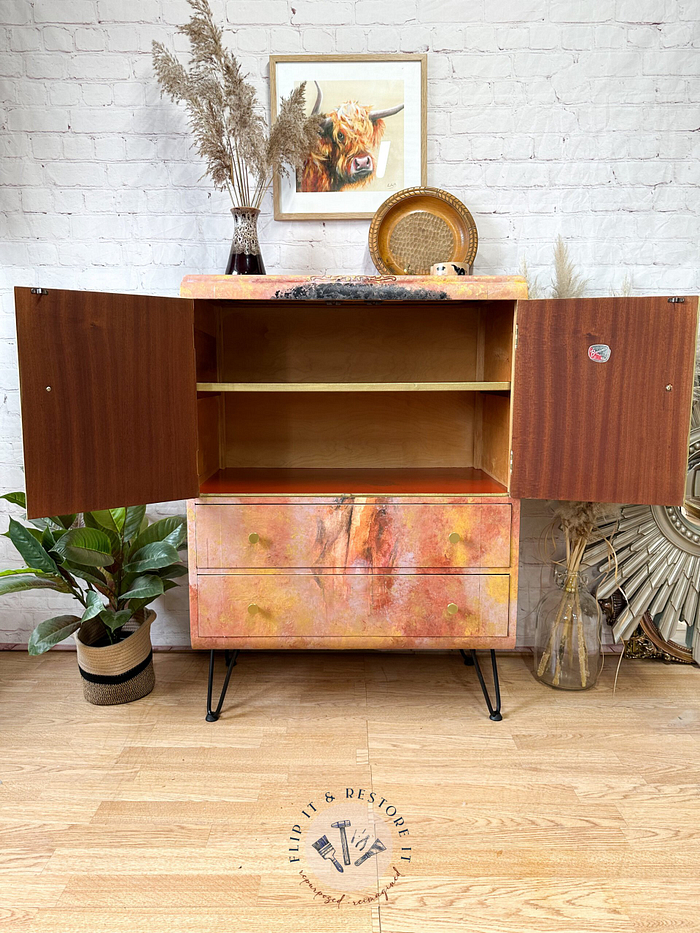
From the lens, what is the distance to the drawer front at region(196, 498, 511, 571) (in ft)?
5.55

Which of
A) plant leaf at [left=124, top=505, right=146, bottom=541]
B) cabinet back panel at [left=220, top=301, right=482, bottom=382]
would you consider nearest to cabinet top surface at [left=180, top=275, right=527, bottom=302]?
cabinet back panel at [left=220, top=301, right=482, bottom=382]

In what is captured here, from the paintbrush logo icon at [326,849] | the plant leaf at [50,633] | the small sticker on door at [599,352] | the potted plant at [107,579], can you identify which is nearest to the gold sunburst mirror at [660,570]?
the small sticker on door at [599,352]

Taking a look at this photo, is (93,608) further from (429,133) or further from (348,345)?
(429,133)

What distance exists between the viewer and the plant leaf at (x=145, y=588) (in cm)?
178

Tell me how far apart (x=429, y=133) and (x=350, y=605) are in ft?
5.12

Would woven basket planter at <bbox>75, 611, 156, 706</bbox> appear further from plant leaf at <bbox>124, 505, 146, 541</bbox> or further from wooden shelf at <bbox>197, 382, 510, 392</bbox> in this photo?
wooden shelf at <bbox>197, 382, 510, 392</bbox>

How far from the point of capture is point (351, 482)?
6.05ft

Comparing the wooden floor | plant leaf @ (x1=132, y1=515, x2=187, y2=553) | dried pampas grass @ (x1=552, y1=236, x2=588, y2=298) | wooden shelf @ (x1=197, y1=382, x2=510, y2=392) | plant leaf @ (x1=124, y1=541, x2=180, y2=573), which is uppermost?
dried pampas grass @ (x1=552, y1=236, x2=588, y2=298)

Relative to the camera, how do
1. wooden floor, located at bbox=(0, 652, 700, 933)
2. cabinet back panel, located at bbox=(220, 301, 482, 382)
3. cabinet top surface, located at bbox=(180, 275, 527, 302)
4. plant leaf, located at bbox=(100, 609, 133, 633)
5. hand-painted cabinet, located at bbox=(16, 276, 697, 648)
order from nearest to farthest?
wooden floor, located at bbox=(0, 652, 700, 933)
hand-painted cabinet, located at bbox=(16, 276, 697, 648)
cabinet top surface, located at bbox=(180, 275, 527, 302)
plant leaf, located at bbox=(100, 609, 133, 633)
cabinet back panel, located at bbox=(220, 301, 482, 382)

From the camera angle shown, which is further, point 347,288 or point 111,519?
point 111,519

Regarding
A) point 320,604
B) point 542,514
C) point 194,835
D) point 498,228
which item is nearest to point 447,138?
point 498,228

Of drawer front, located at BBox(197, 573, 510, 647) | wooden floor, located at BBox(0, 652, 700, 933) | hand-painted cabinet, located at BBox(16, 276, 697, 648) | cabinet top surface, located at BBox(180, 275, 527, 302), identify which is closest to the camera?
wooden floor, located at BBox(0, 652, 700, 933)

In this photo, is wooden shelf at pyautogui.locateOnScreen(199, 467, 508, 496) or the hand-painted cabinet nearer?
the hand-painted cabinet

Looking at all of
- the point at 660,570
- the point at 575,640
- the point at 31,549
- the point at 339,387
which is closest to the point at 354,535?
→ the point at 339,387
